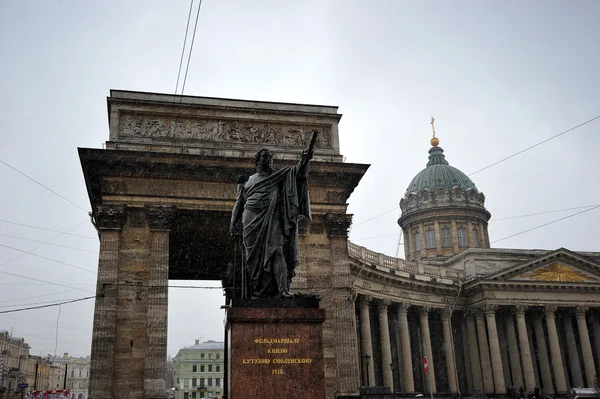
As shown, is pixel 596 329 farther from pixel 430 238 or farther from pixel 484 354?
pixel 430 238

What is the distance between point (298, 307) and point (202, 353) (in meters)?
96.5

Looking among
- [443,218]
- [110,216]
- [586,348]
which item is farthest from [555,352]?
[110,216]

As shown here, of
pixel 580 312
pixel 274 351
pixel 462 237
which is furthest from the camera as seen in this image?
pixel 462 237

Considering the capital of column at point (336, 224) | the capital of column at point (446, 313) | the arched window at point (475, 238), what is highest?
the arched window at point (475, 238)

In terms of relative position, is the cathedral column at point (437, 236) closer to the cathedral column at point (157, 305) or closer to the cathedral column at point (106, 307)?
the cathedral column at point (157, 305)

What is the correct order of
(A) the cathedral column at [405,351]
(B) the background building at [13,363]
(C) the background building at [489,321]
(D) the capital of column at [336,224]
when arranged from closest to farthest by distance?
(D) the capital of column at [336,224] < (A) the cathedral column at [405,351] < (C) the background building at [489,321] < (B) the background building at [13,363]

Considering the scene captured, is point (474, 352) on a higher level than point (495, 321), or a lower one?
lower

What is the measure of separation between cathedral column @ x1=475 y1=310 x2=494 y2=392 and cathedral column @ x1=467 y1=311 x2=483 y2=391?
0.70 metres

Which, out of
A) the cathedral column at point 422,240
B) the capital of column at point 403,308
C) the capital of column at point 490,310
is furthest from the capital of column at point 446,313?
the cathedral column at point 422,240

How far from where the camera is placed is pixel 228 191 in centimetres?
2831

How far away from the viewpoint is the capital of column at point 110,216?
26609 millimetres

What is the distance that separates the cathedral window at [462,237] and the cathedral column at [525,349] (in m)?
17.6

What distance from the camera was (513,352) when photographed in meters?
53.7

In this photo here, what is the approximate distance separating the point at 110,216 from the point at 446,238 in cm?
5269
